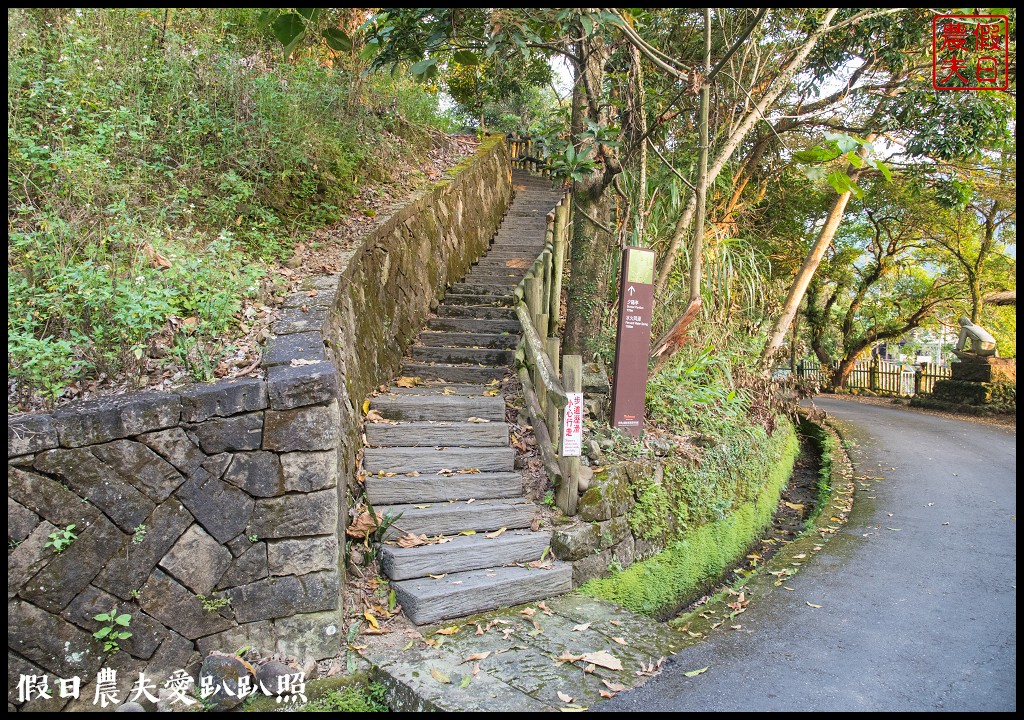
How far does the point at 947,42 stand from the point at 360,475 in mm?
9150

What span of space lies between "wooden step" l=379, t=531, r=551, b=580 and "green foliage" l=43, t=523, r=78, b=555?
1.90 metres

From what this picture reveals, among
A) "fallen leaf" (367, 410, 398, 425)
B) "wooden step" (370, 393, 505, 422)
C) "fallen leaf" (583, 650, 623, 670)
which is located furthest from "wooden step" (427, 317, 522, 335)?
"fallen leaf" (583, 650, 623, 670)

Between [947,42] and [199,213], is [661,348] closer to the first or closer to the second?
[199,213]

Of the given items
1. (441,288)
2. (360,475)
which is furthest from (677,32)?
(360,475)

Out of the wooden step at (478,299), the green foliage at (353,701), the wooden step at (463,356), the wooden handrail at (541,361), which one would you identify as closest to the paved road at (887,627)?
the green foliage at (353,701)

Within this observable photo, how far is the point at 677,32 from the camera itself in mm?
9891

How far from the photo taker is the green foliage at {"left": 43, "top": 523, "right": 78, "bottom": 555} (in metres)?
3.13

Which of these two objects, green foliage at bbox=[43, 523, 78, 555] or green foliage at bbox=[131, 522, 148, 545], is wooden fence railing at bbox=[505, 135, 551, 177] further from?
green foliage at bbox=[43, 523, 78, 555]

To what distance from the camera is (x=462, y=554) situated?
15.1 ft

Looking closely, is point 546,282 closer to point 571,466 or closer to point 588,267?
point 588,267

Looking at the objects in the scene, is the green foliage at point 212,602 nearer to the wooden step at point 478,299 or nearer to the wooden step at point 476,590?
the wooden step at point 476,590

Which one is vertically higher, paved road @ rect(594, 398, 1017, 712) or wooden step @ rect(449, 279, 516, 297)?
wooden step @ rect(449, 279, 516, 297)

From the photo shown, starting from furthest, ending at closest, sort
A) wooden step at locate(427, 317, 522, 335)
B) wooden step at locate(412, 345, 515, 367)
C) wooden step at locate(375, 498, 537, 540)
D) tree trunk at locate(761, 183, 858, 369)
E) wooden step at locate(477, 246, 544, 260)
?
tree trunk at locate(761, 183, 858, 369)
wooden step at locate(477, 246, 544, 260)
wooden step at locate(427, 317, 522, 335)
wooden step at locate(412, 345, 515, 367)
wooden step at locate(375, 498, 537, 540)

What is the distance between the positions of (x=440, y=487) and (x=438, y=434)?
0.67 metres
